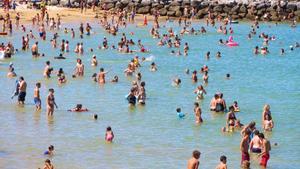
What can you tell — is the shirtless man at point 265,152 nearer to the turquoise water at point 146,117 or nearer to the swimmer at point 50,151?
the turquoise water at point 146,117

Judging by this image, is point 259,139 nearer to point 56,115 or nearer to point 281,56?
point 56,115

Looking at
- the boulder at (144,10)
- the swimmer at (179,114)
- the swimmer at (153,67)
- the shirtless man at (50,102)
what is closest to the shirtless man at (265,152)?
the swimmer at (179,114)

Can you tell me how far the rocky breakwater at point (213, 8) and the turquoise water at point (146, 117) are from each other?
26.1m

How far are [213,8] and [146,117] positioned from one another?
48393 millimetres

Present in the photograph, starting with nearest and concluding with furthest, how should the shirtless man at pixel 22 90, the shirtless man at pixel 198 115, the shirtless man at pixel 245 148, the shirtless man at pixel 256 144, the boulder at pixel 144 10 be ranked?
the shirtless man at pixel 245 148
the shirtless man at pixel 256 144
the shirtless man at pixel 198 115
the shirtless man at pixel 22 90
the boulder at pixel 144 10

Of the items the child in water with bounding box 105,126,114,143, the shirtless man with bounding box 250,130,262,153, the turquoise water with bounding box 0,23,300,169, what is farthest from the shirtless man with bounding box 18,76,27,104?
the shirtless man with bounding box 250,130,262,153

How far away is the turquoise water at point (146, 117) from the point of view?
70.6ft

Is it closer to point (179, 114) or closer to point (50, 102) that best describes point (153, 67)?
point (179, 114)

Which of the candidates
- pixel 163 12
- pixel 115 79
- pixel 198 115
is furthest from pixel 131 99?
pixel 163 12

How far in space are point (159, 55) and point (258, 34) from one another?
17.8m

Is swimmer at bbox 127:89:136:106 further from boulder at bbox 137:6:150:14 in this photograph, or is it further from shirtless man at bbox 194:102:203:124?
boulder at bbox 137:6:150:14

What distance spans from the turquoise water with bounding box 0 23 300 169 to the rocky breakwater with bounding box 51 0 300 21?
26.1 m

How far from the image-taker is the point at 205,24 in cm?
6894

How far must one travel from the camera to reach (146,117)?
27.6 metres
